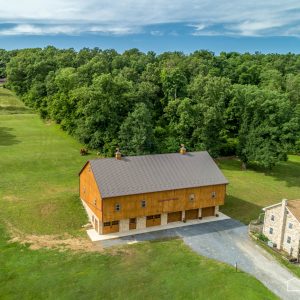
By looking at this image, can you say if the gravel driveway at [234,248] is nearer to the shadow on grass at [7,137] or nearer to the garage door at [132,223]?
the garage door at [132,223]

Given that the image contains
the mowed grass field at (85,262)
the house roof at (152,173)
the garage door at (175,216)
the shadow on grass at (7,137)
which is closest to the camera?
the mowed grass field at (85,262)

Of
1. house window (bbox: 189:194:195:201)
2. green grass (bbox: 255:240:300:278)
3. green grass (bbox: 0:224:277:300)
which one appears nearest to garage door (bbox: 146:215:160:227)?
house window (bbox: 189:194:195:201)

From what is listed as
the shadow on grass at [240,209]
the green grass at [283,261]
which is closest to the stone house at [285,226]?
the green grass at [283,261]

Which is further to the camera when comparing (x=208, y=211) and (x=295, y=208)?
(x=208, y=211)

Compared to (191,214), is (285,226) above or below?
above

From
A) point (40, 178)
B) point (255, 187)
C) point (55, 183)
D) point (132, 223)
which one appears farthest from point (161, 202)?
point (40, 178)

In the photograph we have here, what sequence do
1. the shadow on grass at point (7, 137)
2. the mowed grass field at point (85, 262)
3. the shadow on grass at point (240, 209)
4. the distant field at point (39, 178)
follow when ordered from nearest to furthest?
Result: the mowed grass field at point (85, 262) → the distant field at point (39, 178) → the shadow on grass at point (240, 209) → the shadow on grass at point (7, 137)

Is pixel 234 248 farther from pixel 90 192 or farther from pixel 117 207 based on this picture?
pixel 90 192

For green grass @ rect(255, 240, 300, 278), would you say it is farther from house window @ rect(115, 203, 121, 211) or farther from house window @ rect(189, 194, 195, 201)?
house window @ rect(115, 203, 121, 211)
